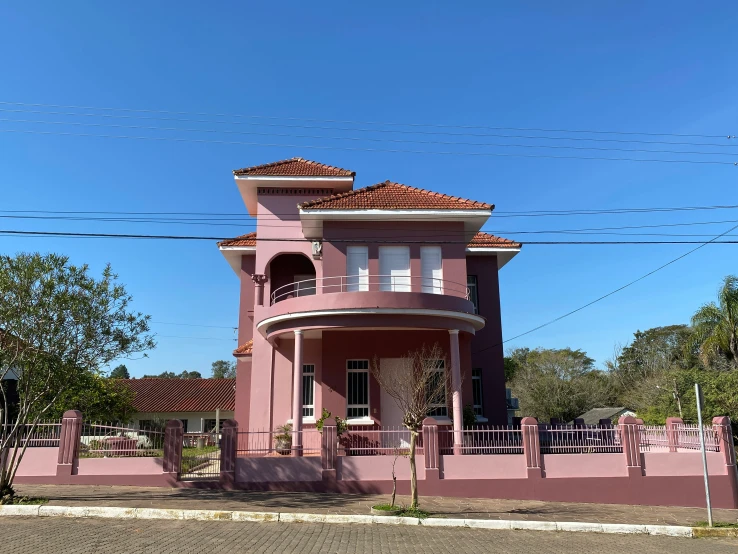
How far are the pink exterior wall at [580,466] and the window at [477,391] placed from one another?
264 inches

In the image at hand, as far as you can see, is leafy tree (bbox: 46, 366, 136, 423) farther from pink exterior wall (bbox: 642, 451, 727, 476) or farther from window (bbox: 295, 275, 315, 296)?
pink exterior wall (bbox: 642, 451, 727, 476)

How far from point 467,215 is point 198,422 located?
27238mm

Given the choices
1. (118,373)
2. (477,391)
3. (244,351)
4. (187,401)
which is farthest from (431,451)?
(118,373)

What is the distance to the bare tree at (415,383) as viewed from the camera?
11914 millimetres

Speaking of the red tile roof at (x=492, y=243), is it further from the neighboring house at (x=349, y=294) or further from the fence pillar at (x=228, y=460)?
the fence pillar at (x=228, y=460)

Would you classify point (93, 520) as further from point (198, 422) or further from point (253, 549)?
point (198, 422)

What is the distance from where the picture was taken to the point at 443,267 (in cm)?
1670

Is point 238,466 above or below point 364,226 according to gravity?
below

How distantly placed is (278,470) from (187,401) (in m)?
27.5

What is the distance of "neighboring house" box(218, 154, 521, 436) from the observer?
14.6 metres

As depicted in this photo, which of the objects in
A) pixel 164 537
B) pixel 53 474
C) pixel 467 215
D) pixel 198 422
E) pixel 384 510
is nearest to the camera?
pixel 164 537

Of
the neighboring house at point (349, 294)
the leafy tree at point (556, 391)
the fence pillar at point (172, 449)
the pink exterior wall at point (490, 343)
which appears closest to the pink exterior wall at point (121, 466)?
the fence pillar at point (172, 449)

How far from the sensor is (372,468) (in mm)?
12883

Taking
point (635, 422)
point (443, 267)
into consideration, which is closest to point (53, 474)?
point (443, 267)
